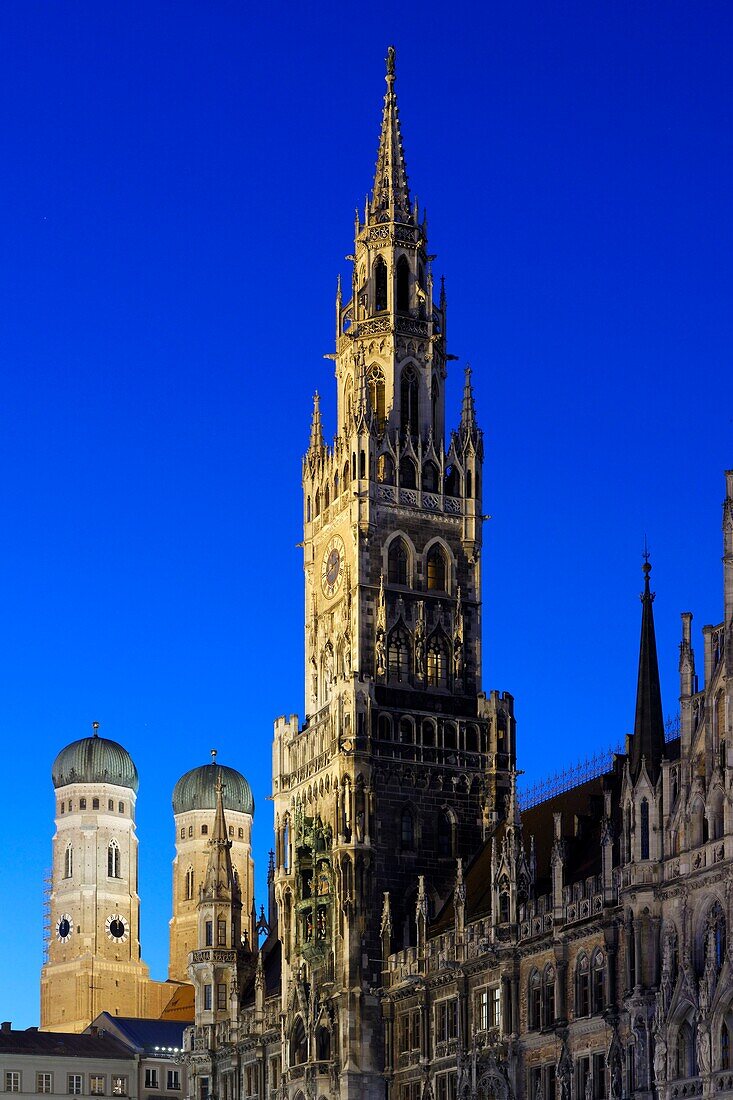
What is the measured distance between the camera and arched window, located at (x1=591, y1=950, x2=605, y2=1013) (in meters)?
92.1

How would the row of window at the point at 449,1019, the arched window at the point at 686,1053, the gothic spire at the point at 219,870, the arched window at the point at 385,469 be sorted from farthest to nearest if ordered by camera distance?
1. the gothic spire at the point at 219,870
2. the arched window at the point at 385,469
3. the row of window at the point at 449,1019
4. the arched window at the point at 686,1053

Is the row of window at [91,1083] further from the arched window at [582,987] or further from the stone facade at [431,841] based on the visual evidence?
the arched window at [582,987]

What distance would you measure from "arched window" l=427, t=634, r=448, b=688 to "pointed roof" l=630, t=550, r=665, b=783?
30.3 meters

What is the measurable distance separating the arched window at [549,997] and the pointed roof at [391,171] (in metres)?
52.2

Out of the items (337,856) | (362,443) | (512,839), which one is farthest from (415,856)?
(362,443)

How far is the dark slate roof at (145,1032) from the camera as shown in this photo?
572 feet

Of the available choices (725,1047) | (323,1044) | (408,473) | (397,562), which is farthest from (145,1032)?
(725,1047)

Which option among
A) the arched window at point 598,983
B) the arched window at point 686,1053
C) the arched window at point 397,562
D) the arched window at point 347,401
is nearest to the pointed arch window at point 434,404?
the arched window at point 347,401

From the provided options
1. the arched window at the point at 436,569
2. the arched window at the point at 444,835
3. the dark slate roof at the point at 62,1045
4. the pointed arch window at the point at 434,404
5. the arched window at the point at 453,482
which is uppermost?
the pointed arch window at the point at 434,404

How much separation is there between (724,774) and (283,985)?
46018 mm

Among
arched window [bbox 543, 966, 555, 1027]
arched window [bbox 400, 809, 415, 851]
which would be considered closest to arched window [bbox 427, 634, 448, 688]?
arched window [bbox 400, 809, 415, 851]

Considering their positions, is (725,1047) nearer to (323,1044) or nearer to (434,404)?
(323,1044)

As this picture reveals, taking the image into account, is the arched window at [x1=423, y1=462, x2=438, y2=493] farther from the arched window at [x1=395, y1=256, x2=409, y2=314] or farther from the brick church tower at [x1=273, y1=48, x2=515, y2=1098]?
the arched window at [x1=395, y1=256, x2=409, y2=314]

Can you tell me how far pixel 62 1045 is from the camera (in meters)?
168
